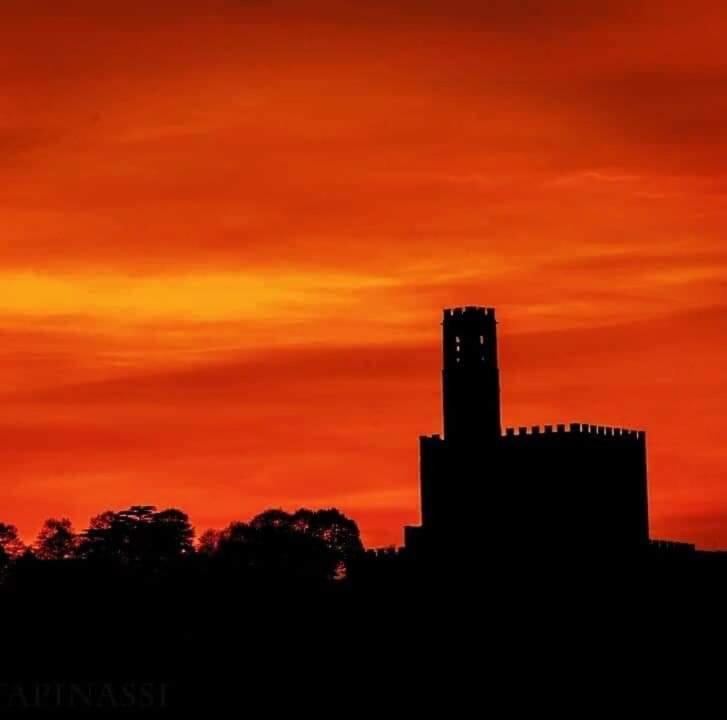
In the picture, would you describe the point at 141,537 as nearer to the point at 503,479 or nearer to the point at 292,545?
the point at 292,545

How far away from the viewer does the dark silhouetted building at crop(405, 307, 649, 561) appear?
131375mm

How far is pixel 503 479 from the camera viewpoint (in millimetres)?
132125

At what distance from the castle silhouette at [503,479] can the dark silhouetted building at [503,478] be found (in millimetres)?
47

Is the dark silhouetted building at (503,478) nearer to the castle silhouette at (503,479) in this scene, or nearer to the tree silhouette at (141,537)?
the castle silhouette at (503,479)

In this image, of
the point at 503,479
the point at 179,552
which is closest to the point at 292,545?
the point at 179,552

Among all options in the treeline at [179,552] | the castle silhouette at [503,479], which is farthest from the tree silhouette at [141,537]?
the castle silhouette at [503,479]

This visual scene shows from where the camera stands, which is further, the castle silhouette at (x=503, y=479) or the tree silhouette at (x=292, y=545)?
the tree silhouette at (x=292, y=545)

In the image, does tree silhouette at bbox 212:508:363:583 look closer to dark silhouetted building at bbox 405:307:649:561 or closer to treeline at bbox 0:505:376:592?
treeline at bbox 0:505:376:592

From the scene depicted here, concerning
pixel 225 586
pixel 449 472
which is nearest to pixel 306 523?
pixel 225 586

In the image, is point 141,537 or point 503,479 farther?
point 141,537

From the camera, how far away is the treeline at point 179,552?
152625mm

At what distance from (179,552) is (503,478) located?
139 ft

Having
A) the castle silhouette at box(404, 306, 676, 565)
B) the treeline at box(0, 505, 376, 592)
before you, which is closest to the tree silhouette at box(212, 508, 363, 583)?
the treeline at box(0, 505, 376, 592)

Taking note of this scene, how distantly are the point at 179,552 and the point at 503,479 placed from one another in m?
42.4
